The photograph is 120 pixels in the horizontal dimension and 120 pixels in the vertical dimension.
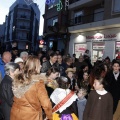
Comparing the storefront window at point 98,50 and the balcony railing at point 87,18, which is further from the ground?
the balcony railing at point 87,18

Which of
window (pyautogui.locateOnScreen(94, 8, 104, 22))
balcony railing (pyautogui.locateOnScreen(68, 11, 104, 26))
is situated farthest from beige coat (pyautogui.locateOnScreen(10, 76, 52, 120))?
window (pyautogui.locateOnScreen(94, 8, 104, 22))

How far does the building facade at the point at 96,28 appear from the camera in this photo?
57.1ft

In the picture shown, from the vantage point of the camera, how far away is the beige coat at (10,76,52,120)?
3.71 metres

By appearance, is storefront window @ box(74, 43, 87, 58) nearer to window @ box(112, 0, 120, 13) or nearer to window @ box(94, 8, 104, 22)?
window @ box(94, 8, 104, 22)

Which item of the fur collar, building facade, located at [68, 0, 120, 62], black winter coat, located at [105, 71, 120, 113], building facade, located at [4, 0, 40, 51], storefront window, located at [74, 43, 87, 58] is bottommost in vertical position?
black winter coat, located at [105, 71, 120, 113]

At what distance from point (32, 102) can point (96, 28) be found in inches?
609

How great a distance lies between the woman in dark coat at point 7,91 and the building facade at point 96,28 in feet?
41.4

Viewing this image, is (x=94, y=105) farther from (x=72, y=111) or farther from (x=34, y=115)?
(x=34, y=115)

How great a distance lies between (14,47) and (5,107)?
586cm

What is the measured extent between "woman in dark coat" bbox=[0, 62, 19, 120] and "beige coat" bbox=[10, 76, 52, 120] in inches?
16.1

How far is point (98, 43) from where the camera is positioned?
1919 cm

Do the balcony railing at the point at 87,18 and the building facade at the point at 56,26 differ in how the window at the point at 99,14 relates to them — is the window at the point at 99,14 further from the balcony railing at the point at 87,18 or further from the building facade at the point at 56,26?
the building facade at the point at 56,26

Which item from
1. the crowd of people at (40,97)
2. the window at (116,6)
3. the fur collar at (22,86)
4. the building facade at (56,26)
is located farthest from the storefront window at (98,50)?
the fur collar at (22,86)

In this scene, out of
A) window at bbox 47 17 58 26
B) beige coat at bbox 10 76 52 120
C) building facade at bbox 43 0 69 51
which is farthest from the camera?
window at bbox 47 17 58 26
